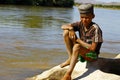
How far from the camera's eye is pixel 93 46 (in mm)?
5469

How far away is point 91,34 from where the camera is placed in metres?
5.56

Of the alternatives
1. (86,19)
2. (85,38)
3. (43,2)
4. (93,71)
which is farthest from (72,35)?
(43,2)

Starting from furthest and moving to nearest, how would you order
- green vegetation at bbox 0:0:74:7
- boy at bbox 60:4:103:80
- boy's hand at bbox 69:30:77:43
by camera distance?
green vegetation at bbox 0:0:74:7 < boy's hand at bbox 69:30:77:43 < boy at bbox 60:4:103:80

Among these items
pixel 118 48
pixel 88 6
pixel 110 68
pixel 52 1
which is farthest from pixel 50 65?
pixel 52 1

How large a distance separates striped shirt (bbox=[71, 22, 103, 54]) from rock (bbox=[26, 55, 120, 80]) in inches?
14.3

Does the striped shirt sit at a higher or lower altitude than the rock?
higher

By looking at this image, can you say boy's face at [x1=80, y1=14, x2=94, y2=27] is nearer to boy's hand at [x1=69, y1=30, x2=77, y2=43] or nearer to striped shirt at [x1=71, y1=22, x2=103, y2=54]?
striped shirt at [x1=71, y1=22, x2=103, y2=54]

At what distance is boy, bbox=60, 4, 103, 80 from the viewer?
5.45 meters

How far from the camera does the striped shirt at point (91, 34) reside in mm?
5480

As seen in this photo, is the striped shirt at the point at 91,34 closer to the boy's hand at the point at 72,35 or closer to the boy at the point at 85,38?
the boy at the point at 85,38

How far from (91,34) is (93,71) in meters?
0.64

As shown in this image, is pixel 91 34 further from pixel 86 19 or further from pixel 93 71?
pixel 93 71

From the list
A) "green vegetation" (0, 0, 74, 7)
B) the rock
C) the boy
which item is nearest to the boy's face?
the boy

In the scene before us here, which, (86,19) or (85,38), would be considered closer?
(86,19)
